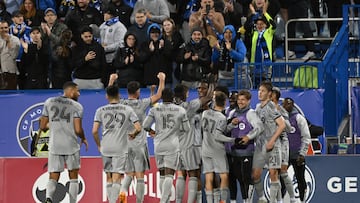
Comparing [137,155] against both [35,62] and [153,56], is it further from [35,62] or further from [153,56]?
[35,62]

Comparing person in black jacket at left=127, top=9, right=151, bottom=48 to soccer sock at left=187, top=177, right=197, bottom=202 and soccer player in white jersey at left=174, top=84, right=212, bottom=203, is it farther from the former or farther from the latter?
soccer sock at left=187, top=177, right=197, bottom=202

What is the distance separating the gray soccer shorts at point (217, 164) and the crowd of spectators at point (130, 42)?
134 inches

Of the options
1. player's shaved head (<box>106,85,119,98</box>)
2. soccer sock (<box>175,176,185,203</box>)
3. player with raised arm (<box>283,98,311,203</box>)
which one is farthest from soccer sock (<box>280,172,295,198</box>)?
player's shaved head (<box>106,85,119,98</box>)

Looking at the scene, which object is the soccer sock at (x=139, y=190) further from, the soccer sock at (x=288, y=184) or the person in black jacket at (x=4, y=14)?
the person in black jacket at (x=4, y=14)

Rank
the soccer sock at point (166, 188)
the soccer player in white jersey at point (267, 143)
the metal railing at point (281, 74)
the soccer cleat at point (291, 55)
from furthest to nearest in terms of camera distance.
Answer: the soccer cleat at point (291, 55)
the metal railing at point (281, 74)
the soccer sock at point (166, 188)
the soccer player in white jersey at point (267, 143)

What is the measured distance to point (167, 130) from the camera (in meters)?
21.8

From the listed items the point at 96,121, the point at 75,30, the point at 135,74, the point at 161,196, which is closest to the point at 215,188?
the point at 161,196

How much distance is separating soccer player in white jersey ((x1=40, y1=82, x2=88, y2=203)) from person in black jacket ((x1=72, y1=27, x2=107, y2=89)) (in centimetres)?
394

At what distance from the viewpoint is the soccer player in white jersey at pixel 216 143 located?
2158cm

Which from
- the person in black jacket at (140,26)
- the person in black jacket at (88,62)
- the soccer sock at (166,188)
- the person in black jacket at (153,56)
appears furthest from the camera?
the person in black jacket at (140,26)

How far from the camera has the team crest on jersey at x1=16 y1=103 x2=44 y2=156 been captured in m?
25.5

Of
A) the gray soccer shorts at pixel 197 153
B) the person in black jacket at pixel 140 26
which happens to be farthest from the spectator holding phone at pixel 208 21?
the gray soccer shorts at pixel 197 153

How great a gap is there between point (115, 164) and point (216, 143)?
1.75 metres

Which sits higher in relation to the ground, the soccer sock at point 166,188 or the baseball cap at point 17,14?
the baseball cap at point 17,14
